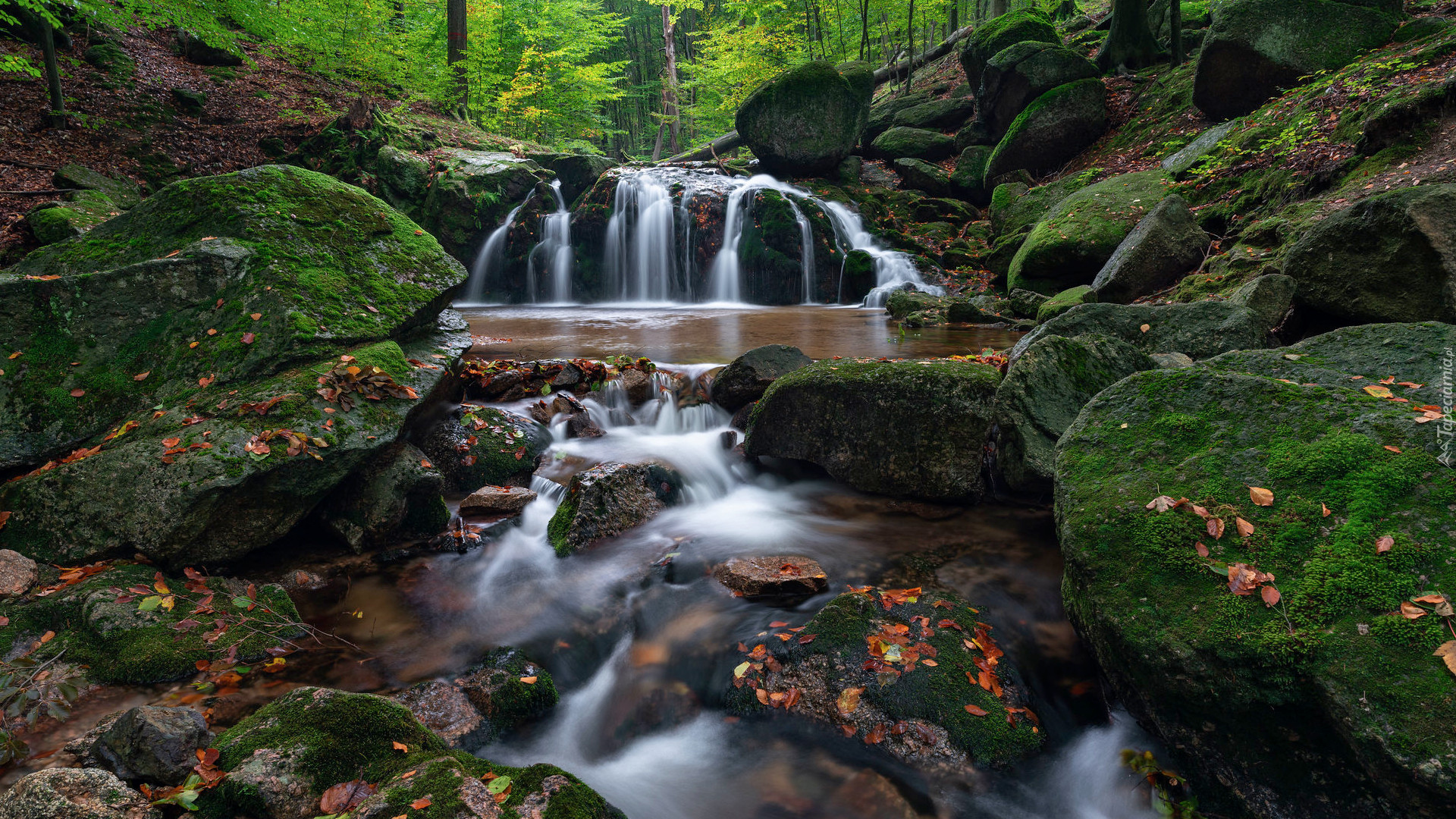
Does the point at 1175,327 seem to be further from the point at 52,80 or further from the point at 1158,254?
the point at 52,80

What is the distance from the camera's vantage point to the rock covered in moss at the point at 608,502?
4.55 meters

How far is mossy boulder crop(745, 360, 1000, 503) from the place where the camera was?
475 centimetres

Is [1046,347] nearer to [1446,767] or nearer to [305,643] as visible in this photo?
[1446,767]

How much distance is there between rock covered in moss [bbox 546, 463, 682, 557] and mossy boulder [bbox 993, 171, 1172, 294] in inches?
315

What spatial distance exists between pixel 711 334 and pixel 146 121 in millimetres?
13071

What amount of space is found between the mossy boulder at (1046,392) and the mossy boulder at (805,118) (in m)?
14.2

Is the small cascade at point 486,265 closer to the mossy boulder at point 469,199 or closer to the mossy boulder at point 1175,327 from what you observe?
the mossy boulder at point 469,199

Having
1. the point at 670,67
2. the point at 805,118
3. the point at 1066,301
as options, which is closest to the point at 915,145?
the point at 805,118

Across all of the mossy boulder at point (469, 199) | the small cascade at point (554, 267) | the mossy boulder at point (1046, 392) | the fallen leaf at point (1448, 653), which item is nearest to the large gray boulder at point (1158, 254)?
the mossy boulder at point (1046, 392)

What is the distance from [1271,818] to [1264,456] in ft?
4.56

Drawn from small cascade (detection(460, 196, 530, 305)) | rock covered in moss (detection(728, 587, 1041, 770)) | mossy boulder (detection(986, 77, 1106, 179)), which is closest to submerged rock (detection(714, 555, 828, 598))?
rock covered in moss (detection(728, 587, 1041, 770))

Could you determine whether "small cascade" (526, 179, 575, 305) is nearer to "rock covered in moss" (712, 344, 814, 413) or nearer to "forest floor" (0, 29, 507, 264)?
"forest floor" (0, 29, 507, 264)

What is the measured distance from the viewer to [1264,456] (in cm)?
267

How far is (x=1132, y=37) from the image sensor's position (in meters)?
15.0
